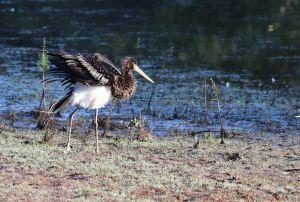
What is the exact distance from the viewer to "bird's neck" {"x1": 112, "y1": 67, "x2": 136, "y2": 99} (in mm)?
10078

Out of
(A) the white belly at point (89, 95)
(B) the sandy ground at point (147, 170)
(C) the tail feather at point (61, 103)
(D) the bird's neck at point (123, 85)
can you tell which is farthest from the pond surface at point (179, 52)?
(C) the tail feather at point (61, 103)

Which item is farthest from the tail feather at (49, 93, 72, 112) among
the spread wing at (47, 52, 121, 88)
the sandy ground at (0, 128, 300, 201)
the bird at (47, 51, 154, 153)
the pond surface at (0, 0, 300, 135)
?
the pond surface at (0, 0, 300, 135)

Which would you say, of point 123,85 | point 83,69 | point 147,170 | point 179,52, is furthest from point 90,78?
point 179,52

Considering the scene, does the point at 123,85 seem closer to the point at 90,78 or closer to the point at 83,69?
the point at 90,78

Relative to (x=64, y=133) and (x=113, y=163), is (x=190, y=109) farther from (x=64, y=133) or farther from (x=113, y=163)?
(x=113, y=163)

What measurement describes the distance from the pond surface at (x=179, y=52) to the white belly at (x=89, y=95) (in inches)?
99.1

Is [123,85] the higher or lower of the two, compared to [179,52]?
lower

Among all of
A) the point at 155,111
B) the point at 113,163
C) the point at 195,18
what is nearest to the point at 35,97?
the point at 155,111

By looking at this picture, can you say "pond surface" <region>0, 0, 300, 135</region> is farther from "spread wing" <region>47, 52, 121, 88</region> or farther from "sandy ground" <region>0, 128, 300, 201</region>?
"spread wing" <region>47, 52, 121, 88</region>

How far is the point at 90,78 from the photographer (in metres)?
9.81

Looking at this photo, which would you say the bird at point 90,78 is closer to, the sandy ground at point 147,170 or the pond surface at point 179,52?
the sandy ground at point 147,170

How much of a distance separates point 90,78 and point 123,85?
20.9 inches

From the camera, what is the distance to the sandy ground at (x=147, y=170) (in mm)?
7580

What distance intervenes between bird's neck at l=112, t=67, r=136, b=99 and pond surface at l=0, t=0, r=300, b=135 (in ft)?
7.56
